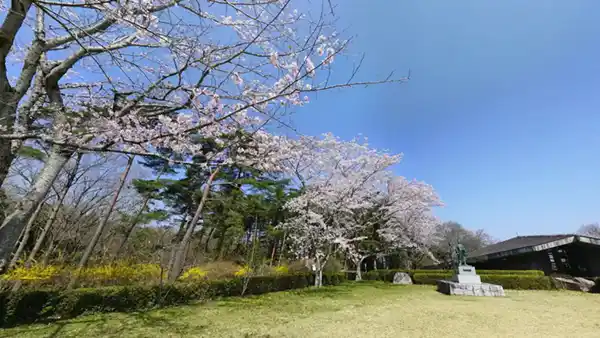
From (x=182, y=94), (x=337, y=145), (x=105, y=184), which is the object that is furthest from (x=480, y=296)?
(x=105, y=184)

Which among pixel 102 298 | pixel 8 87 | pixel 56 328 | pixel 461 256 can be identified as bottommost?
pixel 56 328

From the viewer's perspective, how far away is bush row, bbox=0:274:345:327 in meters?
5.58

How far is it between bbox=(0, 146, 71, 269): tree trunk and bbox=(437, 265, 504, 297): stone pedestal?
1151 cm

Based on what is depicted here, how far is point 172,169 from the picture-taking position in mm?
13656

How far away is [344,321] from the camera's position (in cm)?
546

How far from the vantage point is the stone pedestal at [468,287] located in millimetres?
9336

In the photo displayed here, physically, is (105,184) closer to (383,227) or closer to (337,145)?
(337,145)

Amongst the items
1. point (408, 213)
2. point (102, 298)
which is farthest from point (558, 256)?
point (102, 298)

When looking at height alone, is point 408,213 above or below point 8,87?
above

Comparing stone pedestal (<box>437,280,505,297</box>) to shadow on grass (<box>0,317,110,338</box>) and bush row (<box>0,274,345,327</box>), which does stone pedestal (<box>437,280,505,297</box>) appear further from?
shadow on grass (<box>0,317,110,338</box>)

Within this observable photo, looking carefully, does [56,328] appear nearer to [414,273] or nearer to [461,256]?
[461,256]

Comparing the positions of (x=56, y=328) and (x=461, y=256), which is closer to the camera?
(x=56, y=328)

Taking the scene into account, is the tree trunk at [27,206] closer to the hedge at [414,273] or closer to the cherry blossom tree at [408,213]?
the cherry blossom tree at [408,213]

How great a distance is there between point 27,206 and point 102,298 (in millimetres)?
6018
